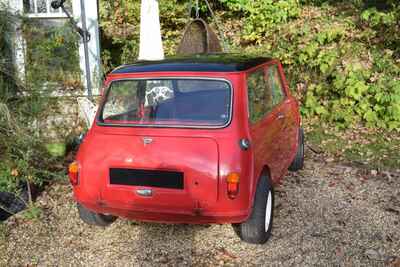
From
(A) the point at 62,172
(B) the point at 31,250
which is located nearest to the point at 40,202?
(A) the point at 62,172

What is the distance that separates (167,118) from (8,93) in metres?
2.62

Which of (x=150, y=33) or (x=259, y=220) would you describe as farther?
(x=150, y=33)

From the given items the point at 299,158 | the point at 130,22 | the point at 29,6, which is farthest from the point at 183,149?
the point at 130,22

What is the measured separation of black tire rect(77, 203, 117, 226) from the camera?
4.75m

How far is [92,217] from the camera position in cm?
478

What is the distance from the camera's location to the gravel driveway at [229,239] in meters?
4.29

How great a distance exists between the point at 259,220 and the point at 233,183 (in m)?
0.63

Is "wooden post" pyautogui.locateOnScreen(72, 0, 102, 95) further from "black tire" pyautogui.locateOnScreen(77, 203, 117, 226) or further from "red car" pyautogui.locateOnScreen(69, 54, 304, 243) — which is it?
"black tire" pyautogui.locateOnScreen(77, 203, 117, 226)

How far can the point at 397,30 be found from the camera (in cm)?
1066

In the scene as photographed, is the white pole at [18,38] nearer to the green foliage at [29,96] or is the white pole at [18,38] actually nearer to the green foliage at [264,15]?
the green foliage at [29,96]

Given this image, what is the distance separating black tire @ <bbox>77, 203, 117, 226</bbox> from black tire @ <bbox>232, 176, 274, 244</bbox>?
1.39 m

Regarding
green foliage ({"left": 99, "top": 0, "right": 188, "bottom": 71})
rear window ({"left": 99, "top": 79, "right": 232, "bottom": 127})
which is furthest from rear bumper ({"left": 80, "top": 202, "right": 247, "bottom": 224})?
green foliage ({"left": 99, "top": 0, "right": 188, "bottom": 71})

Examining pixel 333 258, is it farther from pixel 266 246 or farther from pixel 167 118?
pixel 167 118

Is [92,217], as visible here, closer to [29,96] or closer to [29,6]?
[29,96]
